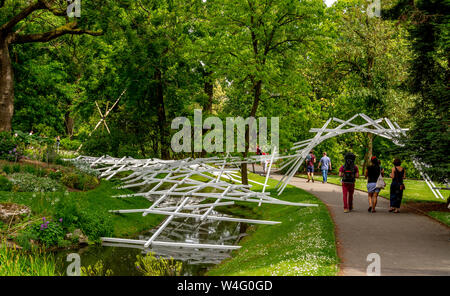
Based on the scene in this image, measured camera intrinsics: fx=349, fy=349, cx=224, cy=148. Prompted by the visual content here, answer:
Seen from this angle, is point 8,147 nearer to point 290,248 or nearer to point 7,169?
point 7,169

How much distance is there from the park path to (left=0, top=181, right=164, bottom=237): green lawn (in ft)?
26.7

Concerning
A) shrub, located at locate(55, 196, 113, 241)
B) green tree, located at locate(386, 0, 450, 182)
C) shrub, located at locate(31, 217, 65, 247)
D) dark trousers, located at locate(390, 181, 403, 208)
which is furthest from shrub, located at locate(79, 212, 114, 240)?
green tree, located at locate(386, 0, 450, 182)

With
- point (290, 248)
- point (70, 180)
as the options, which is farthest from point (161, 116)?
point (290, 248)

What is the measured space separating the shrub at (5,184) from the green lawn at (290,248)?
8.88 metres

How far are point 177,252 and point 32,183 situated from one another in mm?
6876

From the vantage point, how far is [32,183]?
14.0 metres

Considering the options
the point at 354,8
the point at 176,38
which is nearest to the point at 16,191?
the point at 176,38

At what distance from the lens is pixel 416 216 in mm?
12773

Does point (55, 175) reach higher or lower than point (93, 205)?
higher

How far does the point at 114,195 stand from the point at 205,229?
4.88 meters

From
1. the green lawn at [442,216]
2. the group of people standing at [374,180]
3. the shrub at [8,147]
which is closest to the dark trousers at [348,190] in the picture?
the group of people standing at [374,180]

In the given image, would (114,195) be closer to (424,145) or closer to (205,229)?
(205,229)

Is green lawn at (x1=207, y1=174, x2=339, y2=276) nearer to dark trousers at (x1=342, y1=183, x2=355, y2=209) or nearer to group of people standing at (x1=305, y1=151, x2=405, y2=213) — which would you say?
dark trousers at (x1=342, y1=183, x2=355, y2=209)
